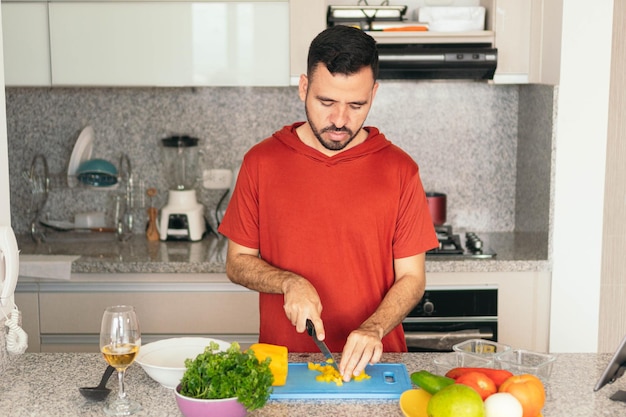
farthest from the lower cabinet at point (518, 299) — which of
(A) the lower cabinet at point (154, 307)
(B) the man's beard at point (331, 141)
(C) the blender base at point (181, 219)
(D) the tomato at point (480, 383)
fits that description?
(D) the tomato at point (480, 383)

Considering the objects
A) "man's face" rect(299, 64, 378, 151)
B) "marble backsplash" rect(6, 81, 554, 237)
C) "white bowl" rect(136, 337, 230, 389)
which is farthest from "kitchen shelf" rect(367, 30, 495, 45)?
"white bowl" rect(136, 337, 230, 389)

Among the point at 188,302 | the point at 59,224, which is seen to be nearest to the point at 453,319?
the point at 188,302

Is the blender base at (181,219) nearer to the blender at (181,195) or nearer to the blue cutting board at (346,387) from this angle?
the blender at (181,195)

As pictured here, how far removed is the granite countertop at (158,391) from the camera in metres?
1.71

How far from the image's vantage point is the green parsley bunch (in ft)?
5.12

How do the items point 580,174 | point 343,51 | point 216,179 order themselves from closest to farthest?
point 343,51
point 580,174
point 216,179

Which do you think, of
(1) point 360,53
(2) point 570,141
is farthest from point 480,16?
(1) point 360,53

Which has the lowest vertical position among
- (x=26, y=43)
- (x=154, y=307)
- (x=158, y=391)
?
(x=154, y=307)

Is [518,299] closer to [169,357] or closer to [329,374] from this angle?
[329,374]

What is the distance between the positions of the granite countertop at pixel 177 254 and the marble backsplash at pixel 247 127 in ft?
0.82

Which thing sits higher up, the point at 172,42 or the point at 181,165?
the point at 172,42

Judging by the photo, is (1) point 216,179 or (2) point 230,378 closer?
(2) point 230,378

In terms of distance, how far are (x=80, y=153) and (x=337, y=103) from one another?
6.04 feet

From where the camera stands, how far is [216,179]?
3.66 meters
